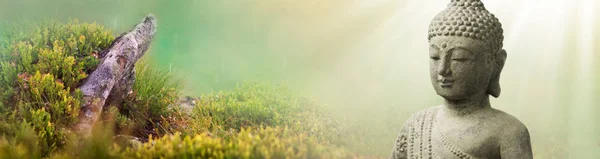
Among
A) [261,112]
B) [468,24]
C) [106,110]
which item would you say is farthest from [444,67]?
[106,110]

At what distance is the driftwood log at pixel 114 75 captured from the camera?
512 cm

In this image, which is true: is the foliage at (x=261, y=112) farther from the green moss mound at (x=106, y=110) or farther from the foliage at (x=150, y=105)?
the foliage at (x=150, y=105)

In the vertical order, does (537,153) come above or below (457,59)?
below

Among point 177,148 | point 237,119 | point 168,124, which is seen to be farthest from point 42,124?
point 177,148

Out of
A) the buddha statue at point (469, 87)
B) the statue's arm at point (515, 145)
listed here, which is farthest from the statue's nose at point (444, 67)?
the statue's arm at point (515, 145)

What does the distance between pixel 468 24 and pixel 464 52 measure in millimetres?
137

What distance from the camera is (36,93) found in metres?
5.04

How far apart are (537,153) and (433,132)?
3.70m

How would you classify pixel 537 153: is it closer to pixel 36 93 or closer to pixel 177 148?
pixel 177 148

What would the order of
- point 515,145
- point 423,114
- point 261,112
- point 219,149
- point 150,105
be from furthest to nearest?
point 150,105 < point 261,112 < point 219,149 < point 423,114 < point 515,145

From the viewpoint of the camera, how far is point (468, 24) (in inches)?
103

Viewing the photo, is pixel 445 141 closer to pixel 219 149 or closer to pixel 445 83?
pixel 445 83

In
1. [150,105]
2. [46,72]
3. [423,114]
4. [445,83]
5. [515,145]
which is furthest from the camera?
Result: [150,105]

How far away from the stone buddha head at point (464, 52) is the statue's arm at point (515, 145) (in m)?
0.25
